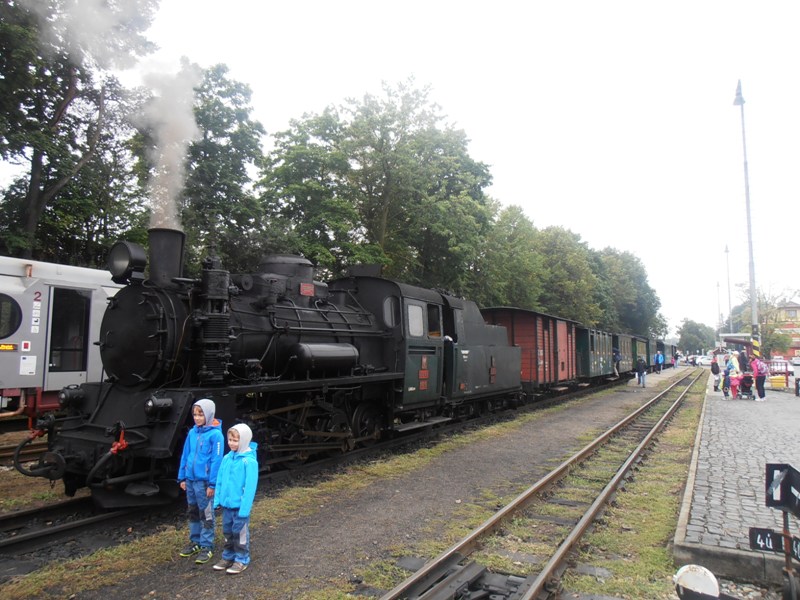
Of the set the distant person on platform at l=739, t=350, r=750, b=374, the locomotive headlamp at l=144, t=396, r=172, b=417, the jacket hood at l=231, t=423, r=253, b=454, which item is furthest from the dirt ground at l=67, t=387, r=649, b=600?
the distant person on platform at l=739, t=350, r=750, b=374

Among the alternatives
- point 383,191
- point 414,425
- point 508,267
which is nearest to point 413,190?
point 383,191

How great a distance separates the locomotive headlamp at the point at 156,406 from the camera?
5.53 m

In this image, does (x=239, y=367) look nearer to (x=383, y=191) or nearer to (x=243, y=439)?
(x=243, y=439)

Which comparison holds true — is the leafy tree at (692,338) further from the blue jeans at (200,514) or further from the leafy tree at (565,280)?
the blue jeans at (200,514)

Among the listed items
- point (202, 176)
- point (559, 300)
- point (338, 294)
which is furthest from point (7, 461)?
point (559, 300)

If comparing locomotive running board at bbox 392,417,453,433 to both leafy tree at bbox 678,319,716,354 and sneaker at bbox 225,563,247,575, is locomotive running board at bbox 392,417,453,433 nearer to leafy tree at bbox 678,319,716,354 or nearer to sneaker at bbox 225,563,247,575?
sneaker at bbox 225,563,247,575

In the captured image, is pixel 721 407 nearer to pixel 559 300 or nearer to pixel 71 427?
pixel 71 427

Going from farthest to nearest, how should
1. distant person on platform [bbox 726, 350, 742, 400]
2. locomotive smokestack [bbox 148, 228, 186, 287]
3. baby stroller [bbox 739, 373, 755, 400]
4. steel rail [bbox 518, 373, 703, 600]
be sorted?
distant person on platform [bbox 726, 350, 742, 400]
baby stroller [bbox 739, 373, 755, 400]
locomotive smokestack [bbox 148, 228, 186, 287]
steel rail [bbox 518, 373, 703, 600]

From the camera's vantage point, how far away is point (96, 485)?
18.3ft

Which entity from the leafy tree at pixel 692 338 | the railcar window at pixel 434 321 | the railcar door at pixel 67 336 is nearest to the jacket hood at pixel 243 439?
the railcar window at pixel 434 321

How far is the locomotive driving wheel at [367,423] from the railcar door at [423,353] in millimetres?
581

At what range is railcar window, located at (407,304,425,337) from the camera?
9898 mm

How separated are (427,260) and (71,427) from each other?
18.7 metres

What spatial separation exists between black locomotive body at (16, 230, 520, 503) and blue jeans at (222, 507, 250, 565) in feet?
4.44
